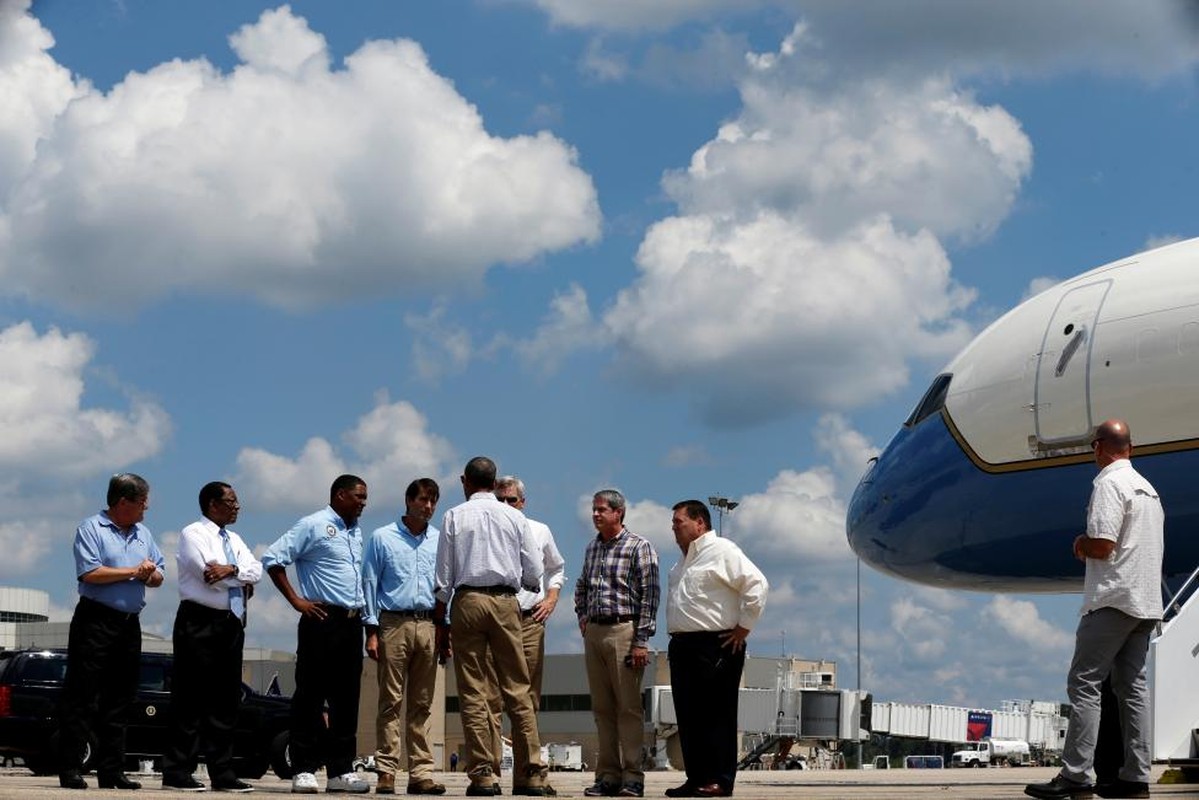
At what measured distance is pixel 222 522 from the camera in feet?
34.4

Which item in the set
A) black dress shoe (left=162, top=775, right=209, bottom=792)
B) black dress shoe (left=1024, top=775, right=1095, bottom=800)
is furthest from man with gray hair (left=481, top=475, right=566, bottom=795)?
black dress shoe (left=1024, top=775, right=1095, bottom=800)

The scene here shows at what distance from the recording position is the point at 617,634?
10.8 meters

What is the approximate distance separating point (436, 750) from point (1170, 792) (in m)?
63.7

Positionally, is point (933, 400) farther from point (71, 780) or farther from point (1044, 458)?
point (71, 780)

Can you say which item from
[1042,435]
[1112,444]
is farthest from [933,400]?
[1112,444]

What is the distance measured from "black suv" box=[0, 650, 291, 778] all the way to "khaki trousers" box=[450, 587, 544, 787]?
29.8ft

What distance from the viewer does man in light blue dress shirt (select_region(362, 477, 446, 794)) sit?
34.8 ft

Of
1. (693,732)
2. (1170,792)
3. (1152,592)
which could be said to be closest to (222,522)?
(693,732)

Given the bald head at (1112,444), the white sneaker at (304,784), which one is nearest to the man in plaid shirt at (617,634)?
the white sneaker at (304,784)

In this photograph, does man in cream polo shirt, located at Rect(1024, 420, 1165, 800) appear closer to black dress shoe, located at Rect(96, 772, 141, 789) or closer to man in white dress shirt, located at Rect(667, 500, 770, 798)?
man in white dress shirt, located at Rect(667, 500, 770, 798)

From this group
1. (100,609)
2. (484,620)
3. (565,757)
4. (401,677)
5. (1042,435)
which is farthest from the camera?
(565,757)

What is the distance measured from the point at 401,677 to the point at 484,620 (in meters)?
Result: 0.94

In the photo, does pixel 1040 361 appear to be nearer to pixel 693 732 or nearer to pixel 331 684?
pixel 693 732

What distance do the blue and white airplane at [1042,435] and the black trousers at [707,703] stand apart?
19.6 feet
